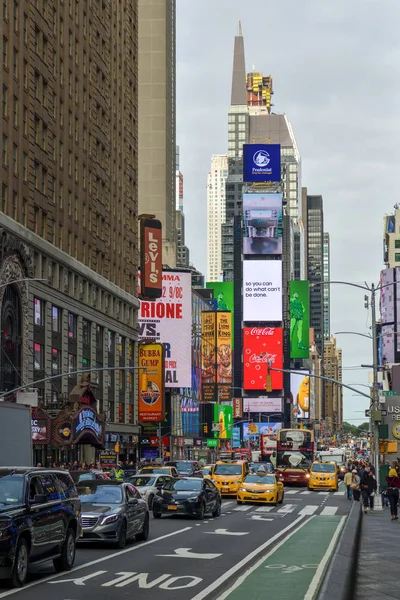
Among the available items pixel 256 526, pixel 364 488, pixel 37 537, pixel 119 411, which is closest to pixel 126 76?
pixel 119 411

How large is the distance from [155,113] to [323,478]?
110m

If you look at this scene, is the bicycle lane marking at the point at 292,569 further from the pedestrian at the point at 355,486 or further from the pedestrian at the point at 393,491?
the pedestrian at the point at 355,486

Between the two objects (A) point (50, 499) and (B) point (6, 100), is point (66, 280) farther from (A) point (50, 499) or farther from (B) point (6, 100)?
(A) point (50, 499)

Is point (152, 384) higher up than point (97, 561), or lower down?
higher up

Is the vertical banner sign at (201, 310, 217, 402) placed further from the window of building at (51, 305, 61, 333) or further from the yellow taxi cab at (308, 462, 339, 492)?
the yellow taxi cab at (308, 462, 339, 492)

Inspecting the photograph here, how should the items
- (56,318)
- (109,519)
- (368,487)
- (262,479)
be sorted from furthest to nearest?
(56,318) < (262,479) < (368,487) < (109,519)

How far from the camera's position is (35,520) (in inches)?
761

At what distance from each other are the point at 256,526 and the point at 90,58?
196 feet

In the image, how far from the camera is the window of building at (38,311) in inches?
2744

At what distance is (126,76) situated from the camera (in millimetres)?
102125

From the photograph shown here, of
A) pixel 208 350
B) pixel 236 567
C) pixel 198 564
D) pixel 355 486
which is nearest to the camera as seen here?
pixel 236 567

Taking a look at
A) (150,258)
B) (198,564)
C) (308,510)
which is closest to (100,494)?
(198,564)

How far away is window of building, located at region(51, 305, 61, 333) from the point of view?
7357cm

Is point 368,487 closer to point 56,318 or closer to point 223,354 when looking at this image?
point 56,318
